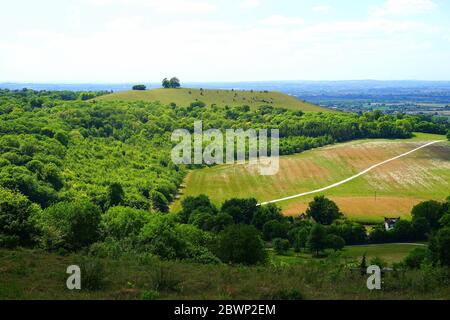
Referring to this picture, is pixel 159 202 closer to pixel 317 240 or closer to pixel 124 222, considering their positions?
pixel 124 222

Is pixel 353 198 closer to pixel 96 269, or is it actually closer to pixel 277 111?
pixel 96 269

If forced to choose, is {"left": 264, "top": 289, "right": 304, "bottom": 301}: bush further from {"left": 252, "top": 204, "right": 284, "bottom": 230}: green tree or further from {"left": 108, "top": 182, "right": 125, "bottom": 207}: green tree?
{"left": 108, "top": 182, "right": 125, "bottom": 207}: green tree

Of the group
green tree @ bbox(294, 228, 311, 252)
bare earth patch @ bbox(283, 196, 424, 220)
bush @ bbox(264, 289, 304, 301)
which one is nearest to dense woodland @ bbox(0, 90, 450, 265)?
green tree @ bbox(294, 228, 311, 252)

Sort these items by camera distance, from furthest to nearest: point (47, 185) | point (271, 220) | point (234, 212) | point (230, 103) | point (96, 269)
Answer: point (230, 103), point (47, 185), point (234, 212), point (271, 220), point (96, 269)

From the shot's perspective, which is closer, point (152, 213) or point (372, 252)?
point (372, 252)

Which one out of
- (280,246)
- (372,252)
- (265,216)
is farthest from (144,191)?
(372,252)

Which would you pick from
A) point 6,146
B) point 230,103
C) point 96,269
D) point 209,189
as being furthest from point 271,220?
point 230,103

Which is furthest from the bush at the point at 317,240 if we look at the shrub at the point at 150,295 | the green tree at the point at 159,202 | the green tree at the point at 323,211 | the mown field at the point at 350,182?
the shrub at the point at 150,295
